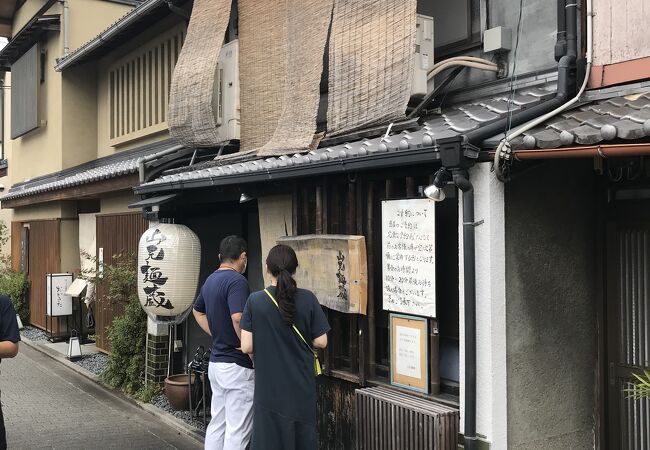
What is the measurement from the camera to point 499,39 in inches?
253

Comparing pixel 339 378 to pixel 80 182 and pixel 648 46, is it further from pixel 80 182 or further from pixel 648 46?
pixel 80 182

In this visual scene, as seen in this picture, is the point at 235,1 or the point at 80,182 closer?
the point at 235,1

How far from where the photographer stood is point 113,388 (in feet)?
36.9

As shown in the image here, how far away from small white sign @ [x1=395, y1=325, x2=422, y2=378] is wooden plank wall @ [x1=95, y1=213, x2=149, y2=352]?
21.7ft

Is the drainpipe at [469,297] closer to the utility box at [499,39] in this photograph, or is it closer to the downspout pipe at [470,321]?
the downspout pipe at [470,321]

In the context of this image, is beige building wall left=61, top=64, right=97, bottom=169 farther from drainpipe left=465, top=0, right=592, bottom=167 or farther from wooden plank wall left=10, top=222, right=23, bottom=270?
drainpipe left=465, top=0, right=592, bottom=167

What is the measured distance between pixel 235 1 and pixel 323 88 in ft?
6.81

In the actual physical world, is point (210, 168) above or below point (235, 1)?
below

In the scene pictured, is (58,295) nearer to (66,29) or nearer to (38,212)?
(38,212)

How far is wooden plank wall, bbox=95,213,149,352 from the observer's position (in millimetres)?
12180

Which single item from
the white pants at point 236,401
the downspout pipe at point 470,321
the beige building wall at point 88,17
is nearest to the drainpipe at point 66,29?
the beige building wall at point 88,17

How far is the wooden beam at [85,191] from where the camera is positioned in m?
11.4

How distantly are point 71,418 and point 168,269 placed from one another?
2.72 metres

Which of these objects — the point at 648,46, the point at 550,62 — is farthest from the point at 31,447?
the point at 648,46
